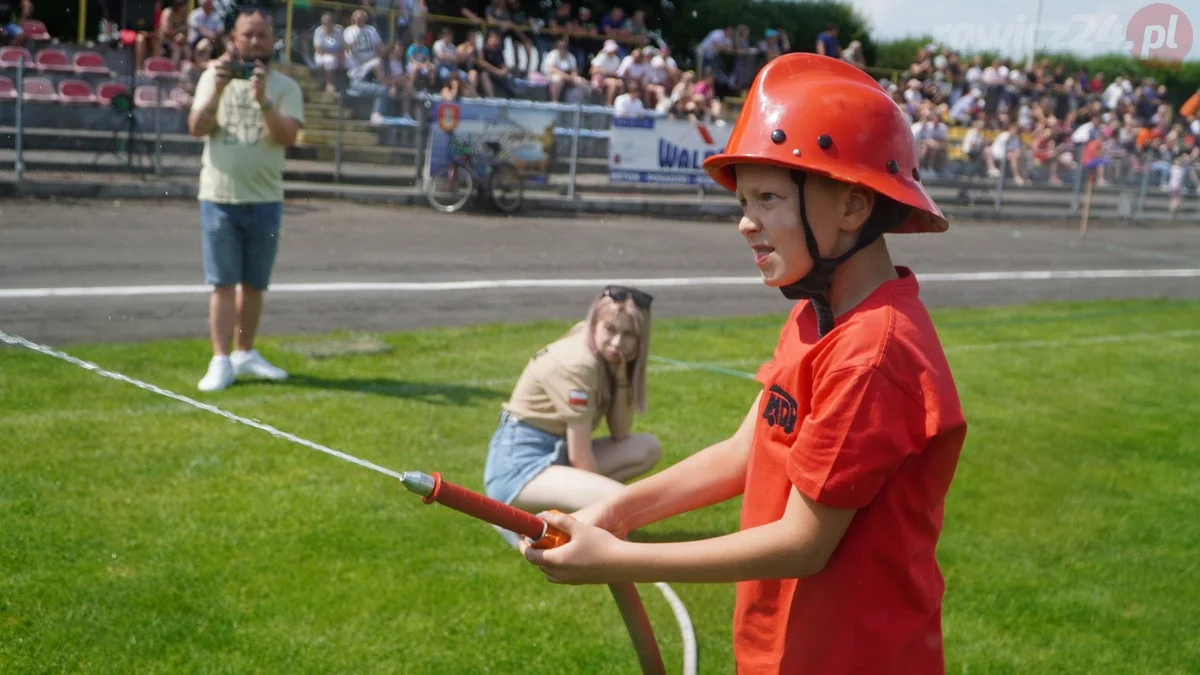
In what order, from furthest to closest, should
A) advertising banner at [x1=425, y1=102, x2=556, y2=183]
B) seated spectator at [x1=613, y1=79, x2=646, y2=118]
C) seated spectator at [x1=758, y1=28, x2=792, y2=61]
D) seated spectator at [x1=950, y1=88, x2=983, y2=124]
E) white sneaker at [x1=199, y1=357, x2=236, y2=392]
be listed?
seated spectator at [x1=758, y1=28, x2=792, y2=61], seated spectator at [x1=950, y1=88, x2=983, y2=124], seated spectator at [x1=613, y1=79, x2=646, y2=118], advertising banner at [x1=425, y1=102, x2=556, y2=183], white sneaker at [x1=199, y1=357, x2=236, y2=392]

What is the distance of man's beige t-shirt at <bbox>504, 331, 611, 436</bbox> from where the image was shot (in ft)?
18.3

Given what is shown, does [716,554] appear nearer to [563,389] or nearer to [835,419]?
[835,419]

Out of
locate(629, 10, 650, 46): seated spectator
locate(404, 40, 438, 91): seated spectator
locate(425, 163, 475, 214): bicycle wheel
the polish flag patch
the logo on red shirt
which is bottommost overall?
the polish flag patch

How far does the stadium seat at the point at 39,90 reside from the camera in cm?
1766

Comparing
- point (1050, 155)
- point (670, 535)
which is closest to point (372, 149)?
point (670, 535)

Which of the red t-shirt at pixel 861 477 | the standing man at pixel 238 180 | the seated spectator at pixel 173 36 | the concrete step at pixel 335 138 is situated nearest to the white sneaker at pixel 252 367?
the standing man at pixel 238 180

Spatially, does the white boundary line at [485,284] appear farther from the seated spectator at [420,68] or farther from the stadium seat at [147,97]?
the seated spectator at [420,68]

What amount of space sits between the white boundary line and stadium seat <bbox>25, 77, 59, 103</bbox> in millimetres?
7875

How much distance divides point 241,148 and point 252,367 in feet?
4.52

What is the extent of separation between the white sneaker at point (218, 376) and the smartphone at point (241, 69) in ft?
5.82

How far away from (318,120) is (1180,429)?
637 inches

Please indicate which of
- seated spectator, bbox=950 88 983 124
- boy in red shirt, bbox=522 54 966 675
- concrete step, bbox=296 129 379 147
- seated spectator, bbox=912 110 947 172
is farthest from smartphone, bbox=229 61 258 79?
seated spectator, bbox=950 88 983 124

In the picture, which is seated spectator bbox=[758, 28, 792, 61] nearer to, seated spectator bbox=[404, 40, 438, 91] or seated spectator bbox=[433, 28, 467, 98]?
seated spectator bbox=[433, 28, 467, 98]

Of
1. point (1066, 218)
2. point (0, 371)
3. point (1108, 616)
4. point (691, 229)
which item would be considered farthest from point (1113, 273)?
point (0, 371)
